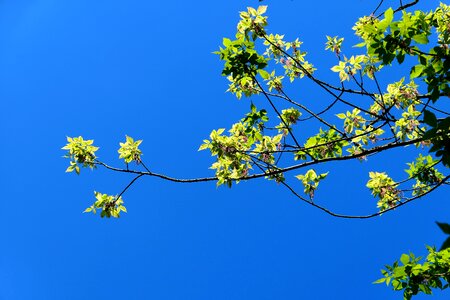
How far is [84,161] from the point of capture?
19.6 feet

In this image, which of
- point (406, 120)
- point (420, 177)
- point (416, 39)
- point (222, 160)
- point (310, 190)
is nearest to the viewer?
point (416, 39)

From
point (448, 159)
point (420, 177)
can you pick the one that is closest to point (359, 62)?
point (420, 177)

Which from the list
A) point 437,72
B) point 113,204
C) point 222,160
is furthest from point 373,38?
point 113,204

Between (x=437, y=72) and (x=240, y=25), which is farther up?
(x=240, y=25)

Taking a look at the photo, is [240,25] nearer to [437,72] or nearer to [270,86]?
[270,86]

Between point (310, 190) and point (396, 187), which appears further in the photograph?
point (396, 187)

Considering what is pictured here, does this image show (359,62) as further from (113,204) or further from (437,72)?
(113,204)

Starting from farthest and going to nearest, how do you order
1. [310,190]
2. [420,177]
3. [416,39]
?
[420,177] → [310,190] → [416,39]

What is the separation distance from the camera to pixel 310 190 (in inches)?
250

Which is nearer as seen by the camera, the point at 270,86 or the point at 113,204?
the point at 113,204

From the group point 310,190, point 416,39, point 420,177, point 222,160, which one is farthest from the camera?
point 420,177

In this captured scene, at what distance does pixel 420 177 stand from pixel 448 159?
394 centimetres

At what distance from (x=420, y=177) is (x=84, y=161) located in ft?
18.5

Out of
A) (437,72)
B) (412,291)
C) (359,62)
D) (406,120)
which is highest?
(359,62)
